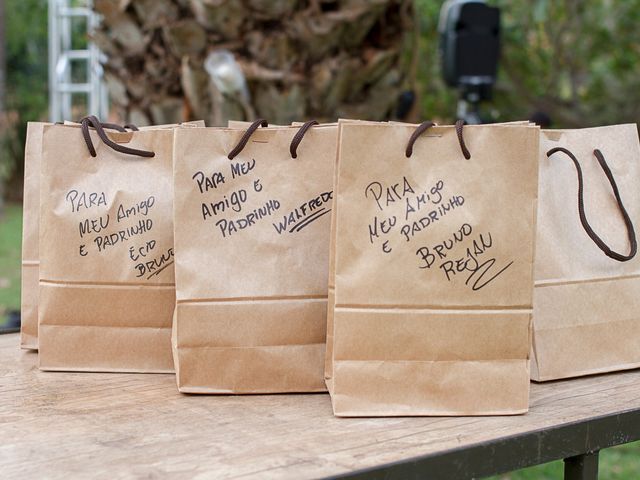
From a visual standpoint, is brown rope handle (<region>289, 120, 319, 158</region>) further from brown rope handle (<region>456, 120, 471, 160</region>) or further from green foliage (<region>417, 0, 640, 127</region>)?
green foliage (<region>417, 0, 640, 127</region>)

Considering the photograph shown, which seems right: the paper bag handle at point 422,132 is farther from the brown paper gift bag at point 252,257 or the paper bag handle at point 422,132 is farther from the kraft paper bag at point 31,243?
the kraft paper bag at point 31,243

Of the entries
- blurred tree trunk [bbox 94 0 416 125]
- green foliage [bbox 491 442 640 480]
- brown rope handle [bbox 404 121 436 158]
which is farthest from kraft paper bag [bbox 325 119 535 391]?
green foliage [bbox 491 442 640 480]

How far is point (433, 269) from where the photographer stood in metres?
0.99

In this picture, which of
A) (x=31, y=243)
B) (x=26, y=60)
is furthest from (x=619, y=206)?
(x=26, y=60)

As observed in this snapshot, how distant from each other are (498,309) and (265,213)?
1.05ft

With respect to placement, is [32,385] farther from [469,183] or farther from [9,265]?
[9,265]

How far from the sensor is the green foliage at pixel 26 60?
11289 mm

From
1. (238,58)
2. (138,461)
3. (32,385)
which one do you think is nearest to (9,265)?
(238,58)

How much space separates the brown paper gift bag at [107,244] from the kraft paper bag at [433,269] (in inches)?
12.1

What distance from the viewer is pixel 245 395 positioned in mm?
1076

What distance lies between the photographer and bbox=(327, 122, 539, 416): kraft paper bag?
3.21ft

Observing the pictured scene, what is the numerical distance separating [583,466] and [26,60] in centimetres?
1227

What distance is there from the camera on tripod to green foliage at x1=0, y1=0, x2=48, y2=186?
25.4ft

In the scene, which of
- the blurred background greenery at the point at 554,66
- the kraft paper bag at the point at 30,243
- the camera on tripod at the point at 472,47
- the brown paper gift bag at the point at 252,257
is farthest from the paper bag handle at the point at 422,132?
the blurred background greenery at the point at 554,66
